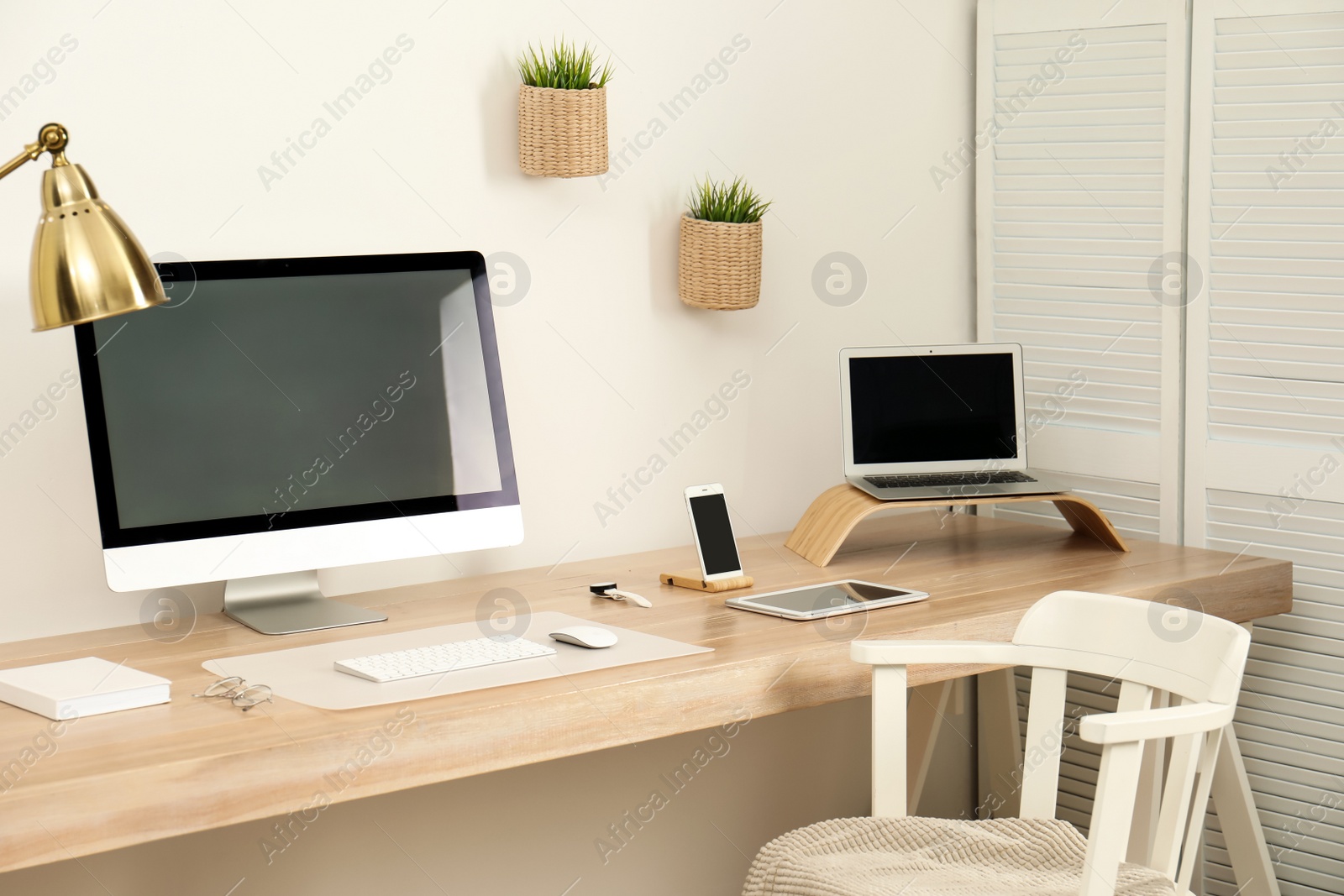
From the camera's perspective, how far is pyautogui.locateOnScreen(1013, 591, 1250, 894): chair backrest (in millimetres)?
1380

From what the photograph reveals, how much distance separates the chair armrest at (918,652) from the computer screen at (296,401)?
611mm

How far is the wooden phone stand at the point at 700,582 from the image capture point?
2.04 m

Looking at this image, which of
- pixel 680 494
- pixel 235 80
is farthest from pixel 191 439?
pixel 680 494

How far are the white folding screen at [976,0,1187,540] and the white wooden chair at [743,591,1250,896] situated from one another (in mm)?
824

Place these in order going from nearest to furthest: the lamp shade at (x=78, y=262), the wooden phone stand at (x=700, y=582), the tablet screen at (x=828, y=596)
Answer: the lamp shade at (x=78, y=262), the tablet screen at (x=828, y=596), the wooden phone stand at (x=700, y=582)

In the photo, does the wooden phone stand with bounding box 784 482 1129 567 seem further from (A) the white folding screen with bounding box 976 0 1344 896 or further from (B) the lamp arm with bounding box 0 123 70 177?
(B) the lamp arm with bounding box 0 123 70 177

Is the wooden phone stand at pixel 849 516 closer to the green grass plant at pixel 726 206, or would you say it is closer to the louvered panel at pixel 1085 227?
the louvered panel at pixel 1085 227

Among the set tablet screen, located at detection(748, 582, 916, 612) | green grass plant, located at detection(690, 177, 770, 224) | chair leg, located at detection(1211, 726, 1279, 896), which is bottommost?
chair leg, located at detection(1211, 726, 1279, 896)

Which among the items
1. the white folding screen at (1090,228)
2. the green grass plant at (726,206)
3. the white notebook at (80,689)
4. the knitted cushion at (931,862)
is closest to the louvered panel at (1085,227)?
the white folding screen at (1090,228)

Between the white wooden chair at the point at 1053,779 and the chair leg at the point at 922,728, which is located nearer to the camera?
the white wooden chair at the point at 1053,779

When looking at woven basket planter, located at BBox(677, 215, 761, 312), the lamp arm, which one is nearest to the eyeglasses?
the lamp arm

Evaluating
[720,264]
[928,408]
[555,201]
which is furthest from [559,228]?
[928,408]

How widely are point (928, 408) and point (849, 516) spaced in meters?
0.33

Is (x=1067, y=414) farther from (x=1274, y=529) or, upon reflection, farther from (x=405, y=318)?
(x=405, y=318)
